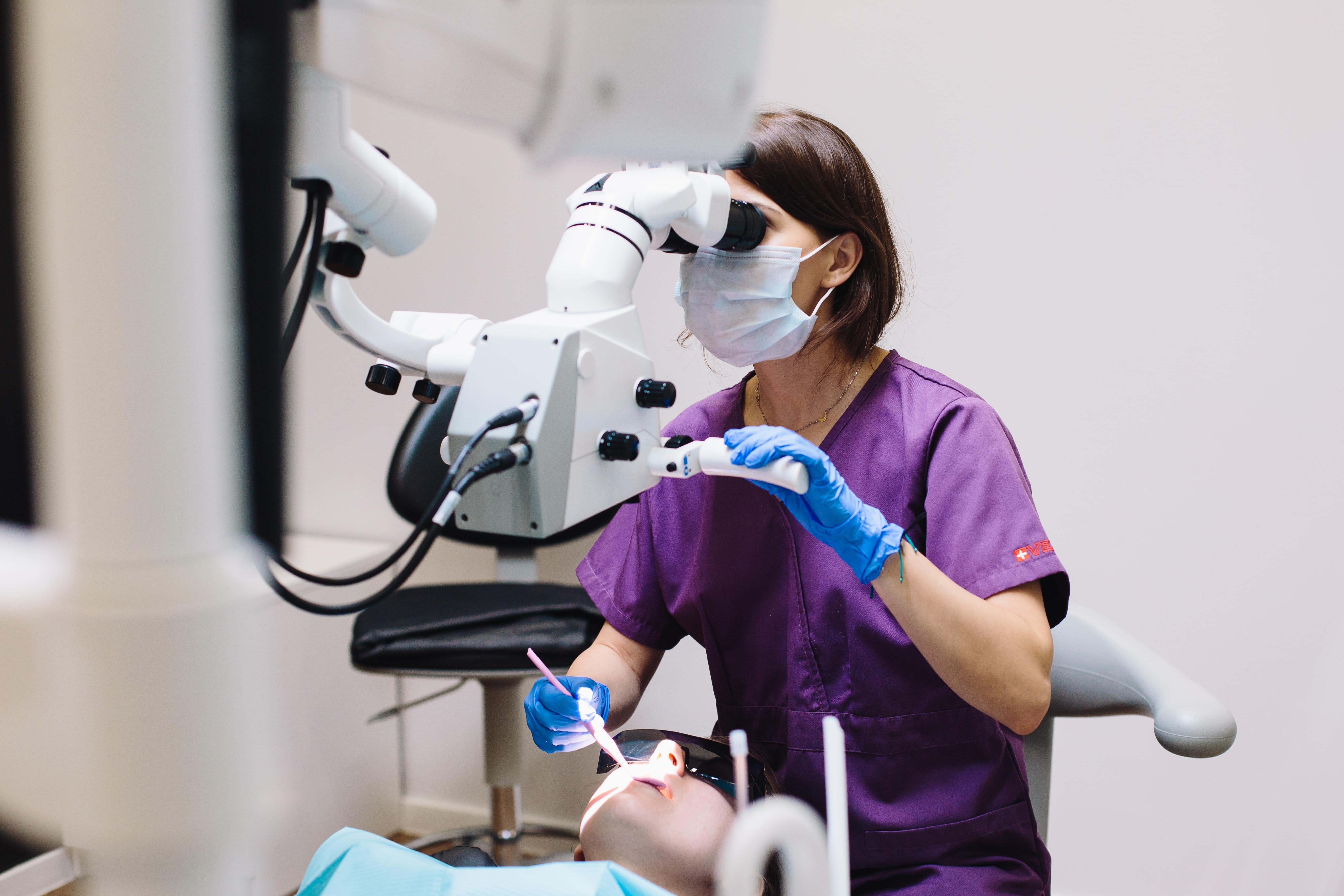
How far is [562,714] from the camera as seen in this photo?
1.15 metres

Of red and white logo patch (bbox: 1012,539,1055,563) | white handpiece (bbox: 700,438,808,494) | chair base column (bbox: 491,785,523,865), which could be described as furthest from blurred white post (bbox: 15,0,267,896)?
chair base column (bbox: 491,785,523,865)

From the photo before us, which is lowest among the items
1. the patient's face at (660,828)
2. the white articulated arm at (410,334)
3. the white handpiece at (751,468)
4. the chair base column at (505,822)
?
the chair base column at (505,822)

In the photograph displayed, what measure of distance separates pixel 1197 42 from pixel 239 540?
6.67 feet

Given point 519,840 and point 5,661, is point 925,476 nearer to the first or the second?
point 5,661

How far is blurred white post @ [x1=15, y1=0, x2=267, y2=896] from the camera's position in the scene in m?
0.22

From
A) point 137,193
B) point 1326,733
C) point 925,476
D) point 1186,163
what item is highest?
point 1186,163

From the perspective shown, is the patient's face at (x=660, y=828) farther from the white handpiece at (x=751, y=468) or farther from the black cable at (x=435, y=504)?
the black cable at (x=435, y=504)

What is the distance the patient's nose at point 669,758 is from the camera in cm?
104

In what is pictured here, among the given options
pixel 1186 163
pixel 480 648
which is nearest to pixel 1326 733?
pixel 1186 163

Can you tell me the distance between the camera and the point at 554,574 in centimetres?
238

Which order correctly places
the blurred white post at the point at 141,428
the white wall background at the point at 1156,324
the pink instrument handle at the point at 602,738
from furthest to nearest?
1. the white wall background at the point at 1156,324
2. the pink instrument handle at the point at 602,738
3. the blurred white post at the point at 141,428

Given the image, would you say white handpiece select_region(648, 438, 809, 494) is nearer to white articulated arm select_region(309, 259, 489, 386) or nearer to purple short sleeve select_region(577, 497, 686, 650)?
white articulated arm select_region(309, 259, 489, 386)

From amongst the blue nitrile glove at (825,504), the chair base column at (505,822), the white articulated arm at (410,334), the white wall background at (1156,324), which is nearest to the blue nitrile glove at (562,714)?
the blue nitrile glove at (825,504)

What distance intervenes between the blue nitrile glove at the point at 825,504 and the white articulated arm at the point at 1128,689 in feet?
1.23
